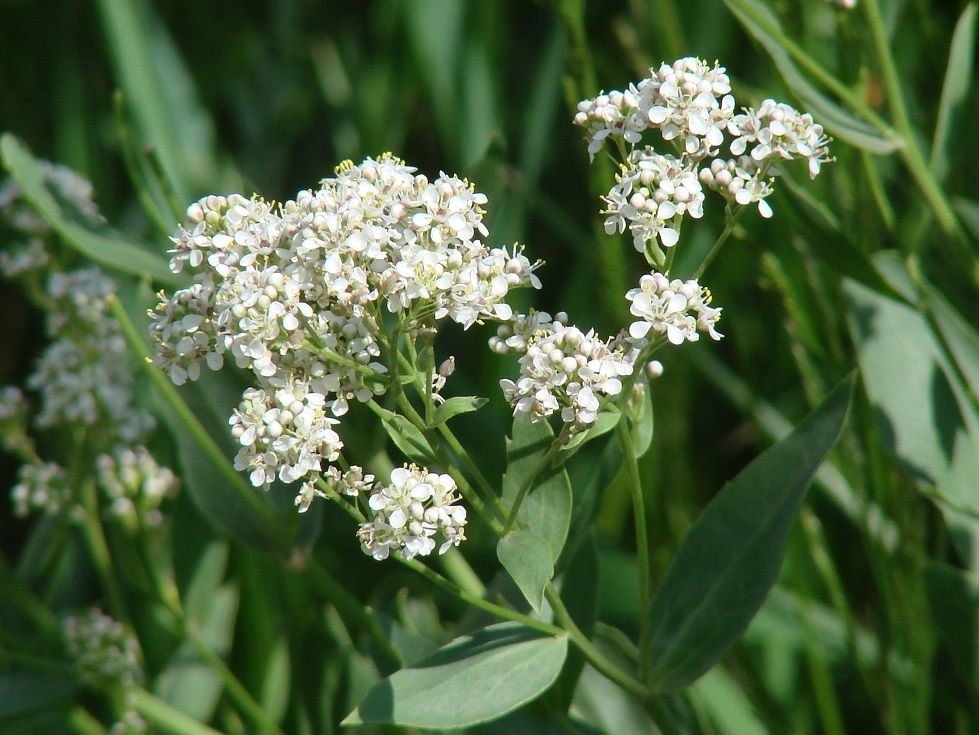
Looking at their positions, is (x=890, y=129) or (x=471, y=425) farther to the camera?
(x=471, y=425)

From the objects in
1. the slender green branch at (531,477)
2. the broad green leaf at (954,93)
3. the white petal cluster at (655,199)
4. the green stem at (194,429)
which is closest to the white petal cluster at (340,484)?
the slender green branch at (531,477)

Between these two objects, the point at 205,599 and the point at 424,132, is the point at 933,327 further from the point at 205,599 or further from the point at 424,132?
the point at 424,132

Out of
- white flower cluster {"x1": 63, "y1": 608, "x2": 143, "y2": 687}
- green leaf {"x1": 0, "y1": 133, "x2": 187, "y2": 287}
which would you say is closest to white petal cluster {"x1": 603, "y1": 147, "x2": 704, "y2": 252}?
green leaf {"x1": 0, "y1": 133, "x2": 187, "y2": 287}

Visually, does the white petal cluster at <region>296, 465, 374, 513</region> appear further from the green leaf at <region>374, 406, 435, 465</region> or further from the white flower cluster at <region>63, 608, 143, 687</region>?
the white flower cluster at <region>63, 608, 143, 687</region>

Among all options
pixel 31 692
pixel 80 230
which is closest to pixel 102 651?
pixel 31 692

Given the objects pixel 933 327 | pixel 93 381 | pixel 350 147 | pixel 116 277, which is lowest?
pixel 933 327

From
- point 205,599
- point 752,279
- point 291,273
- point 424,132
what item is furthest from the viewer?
point 424,132

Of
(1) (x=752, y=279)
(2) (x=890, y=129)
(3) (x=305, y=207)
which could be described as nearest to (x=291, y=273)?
(3) (x=305, y=207)
